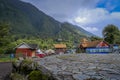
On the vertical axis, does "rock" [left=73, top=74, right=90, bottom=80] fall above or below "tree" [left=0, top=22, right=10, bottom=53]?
below

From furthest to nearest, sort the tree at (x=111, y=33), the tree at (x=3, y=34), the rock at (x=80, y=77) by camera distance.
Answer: the tree at (x=111, y=33) → the tree at (x=3, y=34) → the rock at (x=80, y=77)

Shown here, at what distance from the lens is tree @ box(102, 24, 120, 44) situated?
61.5 meters

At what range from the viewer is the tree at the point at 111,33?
61500 millimetres

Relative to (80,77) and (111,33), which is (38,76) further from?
(111,33)

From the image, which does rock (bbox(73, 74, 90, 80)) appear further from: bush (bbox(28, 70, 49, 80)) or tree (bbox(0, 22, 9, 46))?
tree (bbox(0, 22, 9, 46))

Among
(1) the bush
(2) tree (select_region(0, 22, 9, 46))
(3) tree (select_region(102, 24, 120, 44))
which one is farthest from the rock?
(3) tree (select_region(102, 24, 120, 44))

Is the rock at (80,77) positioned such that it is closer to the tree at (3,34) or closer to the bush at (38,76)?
the bush at (38,76)

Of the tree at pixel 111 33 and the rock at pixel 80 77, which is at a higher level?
the tree at pixel 111 33

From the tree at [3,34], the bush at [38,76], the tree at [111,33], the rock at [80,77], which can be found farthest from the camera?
the tree at [111,33]

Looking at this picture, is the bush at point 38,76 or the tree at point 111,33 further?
the tree at point 111,33

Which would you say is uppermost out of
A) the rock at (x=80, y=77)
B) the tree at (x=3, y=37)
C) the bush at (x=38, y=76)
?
the tree at (x=3, y=37)

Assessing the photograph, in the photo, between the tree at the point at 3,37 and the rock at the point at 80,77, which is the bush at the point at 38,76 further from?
the tree at the point at 3,37

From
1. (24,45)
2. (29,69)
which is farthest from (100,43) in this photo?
(29,69)

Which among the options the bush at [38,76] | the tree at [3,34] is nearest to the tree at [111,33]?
the tree at [3,34]
